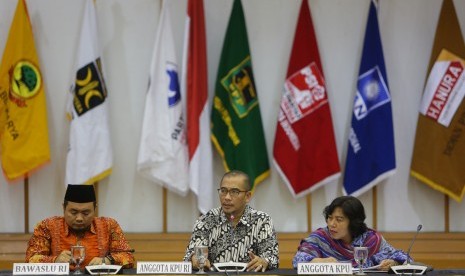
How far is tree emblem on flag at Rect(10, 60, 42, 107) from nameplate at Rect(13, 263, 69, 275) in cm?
252

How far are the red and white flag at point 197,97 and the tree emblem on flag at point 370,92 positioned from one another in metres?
1.17

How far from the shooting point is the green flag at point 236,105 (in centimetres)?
630

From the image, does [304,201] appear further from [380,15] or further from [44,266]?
[44,266]

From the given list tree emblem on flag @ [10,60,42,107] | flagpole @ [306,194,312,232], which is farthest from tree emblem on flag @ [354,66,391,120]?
tree emblem on flag @ [10,60,42,107]

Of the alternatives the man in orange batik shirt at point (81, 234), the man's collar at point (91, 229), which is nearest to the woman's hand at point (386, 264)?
the man in orange batik shirt at point (81, 234)

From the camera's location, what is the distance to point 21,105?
6.22m

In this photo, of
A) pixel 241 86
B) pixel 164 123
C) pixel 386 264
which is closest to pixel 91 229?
pixel 386 264

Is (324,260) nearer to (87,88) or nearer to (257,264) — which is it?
(257,264)

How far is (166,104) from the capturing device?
625 centimetres

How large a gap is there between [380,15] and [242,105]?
129cm

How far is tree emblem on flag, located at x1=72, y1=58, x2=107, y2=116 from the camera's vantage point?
20.4 feet

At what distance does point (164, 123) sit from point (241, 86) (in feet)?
2.15

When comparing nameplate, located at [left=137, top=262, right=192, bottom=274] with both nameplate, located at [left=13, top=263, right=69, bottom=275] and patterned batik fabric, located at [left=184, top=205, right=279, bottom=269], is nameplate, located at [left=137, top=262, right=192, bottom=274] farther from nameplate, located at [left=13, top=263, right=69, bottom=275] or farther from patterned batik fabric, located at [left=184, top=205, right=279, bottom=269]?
patterned batik fabric, located at [left=184, top=205, right=279, bottom=269]

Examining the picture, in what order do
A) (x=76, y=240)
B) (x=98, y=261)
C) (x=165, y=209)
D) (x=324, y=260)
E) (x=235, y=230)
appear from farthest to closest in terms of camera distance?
1. (x=165, y=209)
2. (x=235, y=230)
3. (x=76, y=240)
4. (x=98, y=261)
5. (x=324, y=260)
